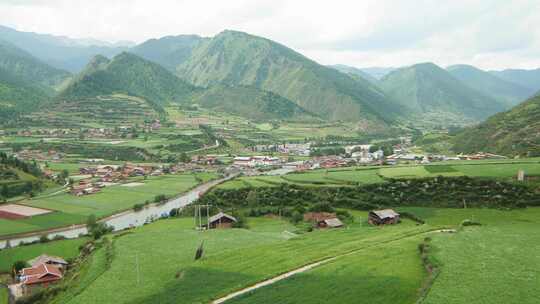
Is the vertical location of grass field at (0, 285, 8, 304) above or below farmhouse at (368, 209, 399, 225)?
below

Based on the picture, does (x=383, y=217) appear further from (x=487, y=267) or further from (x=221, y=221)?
(x=487, y=267)

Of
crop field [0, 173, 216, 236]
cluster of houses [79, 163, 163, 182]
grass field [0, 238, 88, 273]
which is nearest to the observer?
grass field [0, 238, 88, 273]

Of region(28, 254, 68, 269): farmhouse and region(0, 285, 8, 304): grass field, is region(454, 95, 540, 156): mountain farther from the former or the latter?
region(0, 285, 8, 304): grass field

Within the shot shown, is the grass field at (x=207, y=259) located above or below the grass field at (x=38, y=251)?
above

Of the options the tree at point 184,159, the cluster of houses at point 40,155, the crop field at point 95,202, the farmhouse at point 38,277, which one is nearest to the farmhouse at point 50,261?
the farmhouse at point 38,277

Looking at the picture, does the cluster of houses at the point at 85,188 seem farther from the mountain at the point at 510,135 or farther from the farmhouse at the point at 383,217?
the mountain at the point at 510,135

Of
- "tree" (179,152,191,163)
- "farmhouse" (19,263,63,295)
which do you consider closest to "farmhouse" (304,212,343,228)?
"farmhouse" (19,263,63,295)
